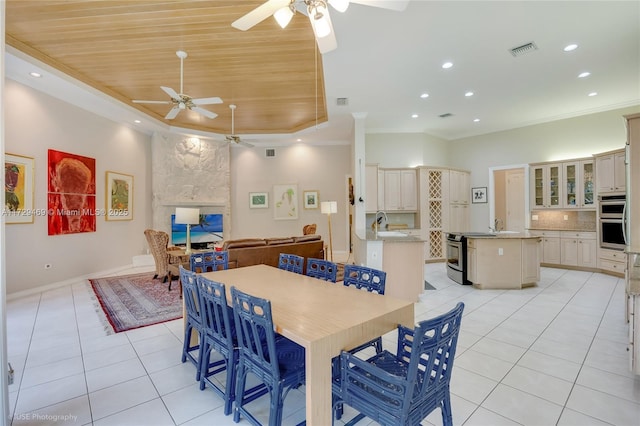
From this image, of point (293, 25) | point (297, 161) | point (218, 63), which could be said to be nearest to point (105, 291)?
point (218, 63)

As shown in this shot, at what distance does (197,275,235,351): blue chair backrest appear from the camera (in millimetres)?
1804

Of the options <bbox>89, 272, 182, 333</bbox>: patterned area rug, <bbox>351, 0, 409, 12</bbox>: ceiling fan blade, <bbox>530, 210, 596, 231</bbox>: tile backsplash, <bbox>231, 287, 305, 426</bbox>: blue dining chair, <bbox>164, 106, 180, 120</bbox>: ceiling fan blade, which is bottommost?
<bbox>89, 272, 182, 333</bbox>: patterned area rug

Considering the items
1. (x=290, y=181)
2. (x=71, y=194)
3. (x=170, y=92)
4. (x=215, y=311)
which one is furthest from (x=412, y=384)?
(x=290, y=181)

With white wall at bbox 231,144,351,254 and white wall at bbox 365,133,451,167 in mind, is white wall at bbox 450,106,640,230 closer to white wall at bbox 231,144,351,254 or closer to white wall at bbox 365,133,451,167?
white wall at bbox 365,133,451,167

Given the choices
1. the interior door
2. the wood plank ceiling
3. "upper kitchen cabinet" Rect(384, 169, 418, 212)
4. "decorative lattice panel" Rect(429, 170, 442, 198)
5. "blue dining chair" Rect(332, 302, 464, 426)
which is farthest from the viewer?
the interior door

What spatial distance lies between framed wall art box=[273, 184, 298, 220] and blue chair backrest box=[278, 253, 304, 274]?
5.31 m

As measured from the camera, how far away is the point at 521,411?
190 cm

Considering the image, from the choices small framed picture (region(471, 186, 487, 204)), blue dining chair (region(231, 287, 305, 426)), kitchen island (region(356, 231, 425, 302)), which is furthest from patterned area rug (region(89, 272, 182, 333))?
small framed picture (region(471, 186, 487, 204))

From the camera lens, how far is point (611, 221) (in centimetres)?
535

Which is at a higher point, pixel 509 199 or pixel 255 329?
pixel 509 199

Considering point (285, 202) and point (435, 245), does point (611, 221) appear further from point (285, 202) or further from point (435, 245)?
point (285, 202)

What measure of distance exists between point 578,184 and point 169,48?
7.91m

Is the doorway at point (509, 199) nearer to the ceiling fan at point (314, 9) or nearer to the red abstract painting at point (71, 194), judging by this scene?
the ceiling fan at point (314, 9)

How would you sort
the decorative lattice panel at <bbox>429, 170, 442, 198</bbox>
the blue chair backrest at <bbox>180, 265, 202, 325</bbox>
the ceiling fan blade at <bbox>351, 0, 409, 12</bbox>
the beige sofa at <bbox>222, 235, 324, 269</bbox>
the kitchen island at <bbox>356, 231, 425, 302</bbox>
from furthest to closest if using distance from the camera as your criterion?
the decorative lattice panel at <bbox>429, 170, 442, 198</bbox>
the beige sofa at <bbox>222, 235, 324, 269</bbox>
the kitchen island at <bbox>356, 231, 425, 302</bbox>
the blue chair backrest at <bbox>180, 265, 202, 325</bbox>
the ceiling fan blade at <bbox>351, 0, 409, 12</bbox>
